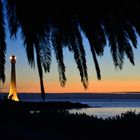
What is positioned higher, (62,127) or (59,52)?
(59,52)

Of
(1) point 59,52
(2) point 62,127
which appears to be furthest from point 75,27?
(2) point 62,127

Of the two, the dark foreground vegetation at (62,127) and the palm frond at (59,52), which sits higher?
the palm frond at (59,52)

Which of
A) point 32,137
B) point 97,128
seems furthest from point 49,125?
point 32,137

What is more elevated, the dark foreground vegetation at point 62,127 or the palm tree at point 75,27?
the palm tree at point 75,27

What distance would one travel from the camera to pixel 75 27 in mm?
5449

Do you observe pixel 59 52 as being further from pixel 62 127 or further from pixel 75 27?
pixel 62 127

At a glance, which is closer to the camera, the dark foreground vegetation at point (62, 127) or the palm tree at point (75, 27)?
the palm tree at point (75, 27)

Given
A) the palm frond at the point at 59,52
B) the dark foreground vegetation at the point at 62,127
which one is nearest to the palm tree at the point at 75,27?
the palm frond at the point at 59,52

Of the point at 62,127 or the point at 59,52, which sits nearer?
the point at 59,52

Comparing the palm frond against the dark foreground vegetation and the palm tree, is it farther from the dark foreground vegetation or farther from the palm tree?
the dark foreground vegetation

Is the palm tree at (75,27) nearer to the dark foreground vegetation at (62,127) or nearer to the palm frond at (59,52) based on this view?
the palm frond at (59,52)

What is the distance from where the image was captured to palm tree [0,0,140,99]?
208 inches

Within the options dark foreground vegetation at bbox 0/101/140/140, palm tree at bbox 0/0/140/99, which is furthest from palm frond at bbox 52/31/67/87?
dark foreground vegetation at bbox 0/101/140/140

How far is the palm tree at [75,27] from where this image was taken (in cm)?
528
